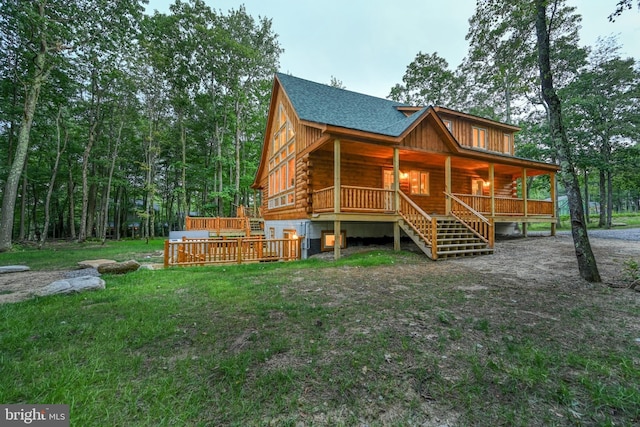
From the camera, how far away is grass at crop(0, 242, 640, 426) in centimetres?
194

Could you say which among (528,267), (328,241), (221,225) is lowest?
(528,267)

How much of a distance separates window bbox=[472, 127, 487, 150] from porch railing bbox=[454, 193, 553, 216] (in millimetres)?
4198

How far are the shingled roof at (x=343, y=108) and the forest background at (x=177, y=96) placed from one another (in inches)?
174

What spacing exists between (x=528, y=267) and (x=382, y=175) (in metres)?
7.14

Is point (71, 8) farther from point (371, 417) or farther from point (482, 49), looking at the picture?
point (371, 417)

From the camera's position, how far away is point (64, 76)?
14.8 m

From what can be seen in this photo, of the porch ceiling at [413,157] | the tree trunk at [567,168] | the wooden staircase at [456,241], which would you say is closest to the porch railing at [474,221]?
the wooden staircase at [456,241]

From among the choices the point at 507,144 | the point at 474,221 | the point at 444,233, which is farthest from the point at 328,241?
the point at 507,144

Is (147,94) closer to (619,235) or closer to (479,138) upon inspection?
(479,138)

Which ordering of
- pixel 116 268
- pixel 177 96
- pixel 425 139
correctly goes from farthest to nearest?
pixel 177 96
pixel 425 139
pixel 116 268

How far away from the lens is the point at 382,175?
1252cm

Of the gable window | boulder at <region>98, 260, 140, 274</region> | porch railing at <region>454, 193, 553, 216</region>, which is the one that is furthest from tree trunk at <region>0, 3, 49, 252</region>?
porch railing at <region>454, 193, 553, 216</region>

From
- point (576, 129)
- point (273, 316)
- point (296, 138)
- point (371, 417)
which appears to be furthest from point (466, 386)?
point (576, 129)

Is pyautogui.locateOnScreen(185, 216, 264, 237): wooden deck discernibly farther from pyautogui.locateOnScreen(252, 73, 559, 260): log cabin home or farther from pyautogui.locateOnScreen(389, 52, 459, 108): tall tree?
pyautogui.locateOnScreen(389, 52, 459, 108): tall tree
